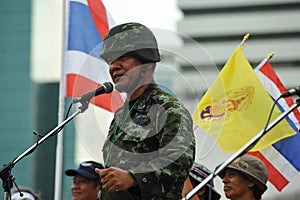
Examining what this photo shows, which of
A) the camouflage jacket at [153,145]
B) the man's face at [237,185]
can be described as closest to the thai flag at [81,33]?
the man's face at [237,185]

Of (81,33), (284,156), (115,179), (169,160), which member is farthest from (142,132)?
(81,33)

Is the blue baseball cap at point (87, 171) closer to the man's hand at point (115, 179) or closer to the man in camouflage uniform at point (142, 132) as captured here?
the man in camouflage uniform at point (142, 132)

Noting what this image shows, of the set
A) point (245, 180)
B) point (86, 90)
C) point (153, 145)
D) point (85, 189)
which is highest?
point (86, 90)

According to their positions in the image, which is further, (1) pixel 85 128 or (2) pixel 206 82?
(1) pixel 85 128

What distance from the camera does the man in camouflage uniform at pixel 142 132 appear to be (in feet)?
13.7

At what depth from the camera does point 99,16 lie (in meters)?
8.06

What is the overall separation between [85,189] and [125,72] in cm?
215

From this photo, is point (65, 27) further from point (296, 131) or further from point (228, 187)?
point (228, 187)

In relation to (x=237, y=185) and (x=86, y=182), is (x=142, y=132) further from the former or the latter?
(x=86, y=182)

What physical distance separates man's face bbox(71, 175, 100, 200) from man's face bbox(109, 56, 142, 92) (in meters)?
2.06

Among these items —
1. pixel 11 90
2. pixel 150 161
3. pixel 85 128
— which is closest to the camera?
pixel 150 161

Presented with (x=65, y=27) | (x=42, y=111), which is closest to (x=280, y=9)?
(x=42, y=111)

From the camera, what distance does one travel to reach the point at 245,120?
7.53 m

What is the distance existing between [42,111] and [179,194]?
65.5 meters
